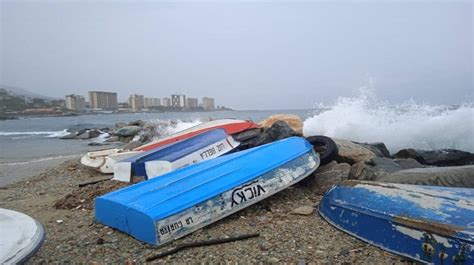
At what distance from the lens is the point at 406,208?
337 centimetres

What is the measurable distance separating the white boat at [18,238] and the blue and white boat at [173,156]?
3524 millimetres

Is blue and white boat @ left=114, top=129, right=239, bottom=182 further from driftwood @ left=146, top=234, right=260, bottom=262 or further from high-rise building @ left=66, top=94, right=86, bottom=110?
high-rise building @ left=66, top=94, right=86, bottom=110

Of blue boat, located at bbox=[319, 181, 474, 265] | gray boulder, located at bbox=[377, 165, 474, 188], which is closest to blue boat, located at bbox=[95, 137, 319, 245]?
blue boat, located at bbox=[319, 181, 474, 265]

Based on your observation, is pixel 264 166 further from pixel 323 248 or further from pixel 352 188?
pixel 323 248

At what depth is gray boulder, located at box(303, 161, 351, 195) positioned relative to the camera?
515 centimetres

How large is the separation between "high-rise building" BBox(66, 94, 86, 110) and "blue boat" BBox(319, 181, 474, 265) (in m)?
82.5

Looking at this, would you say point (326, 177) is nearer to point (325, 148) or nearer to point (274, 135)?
point (325, 148)

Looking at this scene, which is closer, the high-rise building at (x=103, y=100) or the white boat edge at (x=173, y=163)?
the white boat edge at (x=173, y=163)

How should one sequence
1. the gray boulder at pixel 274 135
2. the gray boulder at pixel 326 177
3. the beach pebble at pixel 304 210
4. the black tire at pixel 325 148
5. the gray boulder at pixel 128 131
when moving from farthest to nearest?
the gray boulder at pixel 128 131
the gray boulder at pixel 274 135
the black tire at pixel 325 148
the gray boulder at pixel 326 177
the beach pebble at pixel 304 210

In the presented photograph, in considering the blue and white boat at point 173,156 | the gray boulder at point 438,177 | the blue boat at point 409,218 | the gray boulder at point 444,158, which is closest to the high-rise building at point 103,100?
the blue and white boat at point 173,156

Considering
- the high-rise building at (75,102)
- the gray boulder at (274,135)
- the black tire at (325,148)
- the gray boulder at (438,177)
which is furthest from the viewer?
the high-rise building at (75,102)

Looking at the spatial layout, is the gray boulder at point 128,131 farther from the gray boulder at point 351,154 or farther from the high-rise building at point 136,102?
the high-rise building at point 136,102

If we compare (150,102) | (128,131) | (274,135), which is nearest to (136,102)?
(150,102)

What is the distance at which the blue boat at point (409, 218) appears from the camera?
2.84 meters
